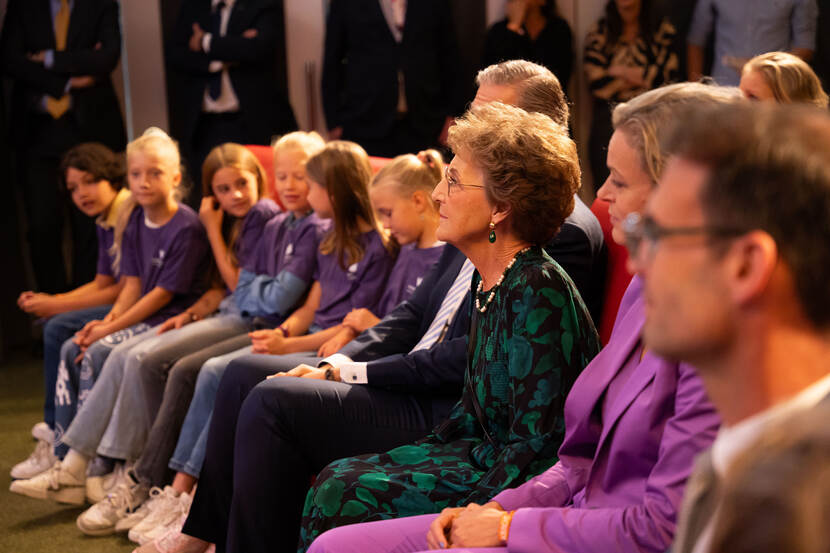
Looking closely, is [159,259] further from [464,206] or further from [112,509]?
[464,206]

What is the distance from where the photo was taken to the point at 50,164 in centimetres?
486

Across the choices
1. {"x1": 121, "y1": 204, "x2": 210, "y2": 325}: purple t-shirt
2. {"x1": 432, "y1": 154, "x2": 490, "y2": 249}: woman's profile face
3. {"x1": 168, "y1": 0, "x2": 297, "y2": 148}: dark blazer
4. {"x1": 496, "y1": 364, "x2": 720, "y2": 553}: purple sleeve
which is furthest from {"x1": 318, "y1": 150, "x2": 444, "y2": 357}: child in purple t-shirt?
{"x1": 168, "y1": 0, "x2": 297, "y2": 148}: dark blazer

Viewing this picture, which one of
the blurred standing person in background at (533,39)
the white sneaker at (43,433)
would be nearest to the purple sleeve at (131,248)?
the white sneaker at (43,433)

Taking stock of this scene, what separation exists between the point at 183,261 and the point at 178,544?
51.0 inches

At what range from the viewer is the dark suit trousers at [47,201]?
477cm

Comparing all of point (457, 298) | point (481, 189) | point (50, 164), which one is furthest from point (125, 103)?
point (481, 189)

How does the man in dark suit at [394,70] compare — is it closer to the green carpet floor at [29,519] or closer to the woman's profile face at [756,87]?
the green carpet floor at [29,519]

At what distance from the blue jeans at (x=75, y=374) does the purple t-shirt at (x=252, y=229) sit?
0.42m

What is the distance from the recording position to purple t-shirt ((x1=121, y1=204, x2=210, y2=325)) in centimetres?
334

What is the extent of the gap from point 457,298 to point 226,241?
1430 mm

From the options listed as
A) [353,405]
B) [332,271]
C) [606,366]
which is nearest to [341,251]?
[332,271]

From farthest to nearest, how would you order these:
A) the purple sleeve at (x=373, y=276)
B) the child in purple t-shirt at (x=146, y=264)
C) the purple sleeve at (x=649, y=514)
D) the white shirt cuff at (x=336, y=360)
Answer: the child in purple t-shirt at (x=146, y=264) < the purple sleeve at (x=373, y=276) < the white shirt cuff at (x=336, y=360) < the purple sleeve at (x=649, y=514)

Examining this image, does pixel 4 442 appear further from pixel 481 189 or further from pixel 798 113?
pixel 798 113

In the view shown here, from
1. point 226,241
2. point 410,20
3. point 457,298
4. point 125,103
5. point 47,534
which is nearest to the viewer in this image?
point 457,298
